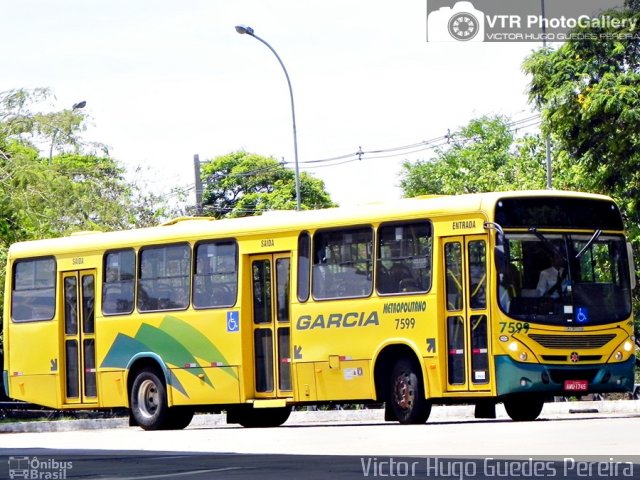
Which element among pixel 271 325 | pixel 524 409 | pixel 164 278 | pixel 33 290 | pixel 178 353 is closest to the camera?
pixel 524 409

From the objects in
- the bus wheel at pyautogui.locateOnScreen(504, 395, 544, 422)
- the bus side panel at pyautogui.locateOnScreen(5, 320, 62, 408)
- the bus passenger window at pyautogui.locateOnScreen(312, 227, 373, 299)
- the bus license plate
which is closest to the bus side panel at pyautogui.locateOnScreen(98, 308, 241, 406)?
the bus side panel at pyautogui.locateOnScreen(5, 320, 62, 408)

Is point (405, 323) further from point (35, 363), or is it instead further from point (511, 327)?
point (35, 363)

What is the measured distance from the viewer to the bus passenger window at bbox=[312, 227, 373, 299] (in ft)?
75.7

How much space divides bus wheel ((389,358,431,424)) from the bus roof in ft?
6.86

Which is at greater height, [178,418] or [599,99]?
[599,99]

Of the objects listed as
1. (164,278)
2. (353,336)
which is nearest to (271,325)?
(353,336)

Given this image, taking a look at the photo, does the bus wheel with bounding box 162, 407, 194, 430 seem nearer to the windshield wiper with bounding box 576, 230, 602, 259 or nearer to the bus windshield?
the bus windshield

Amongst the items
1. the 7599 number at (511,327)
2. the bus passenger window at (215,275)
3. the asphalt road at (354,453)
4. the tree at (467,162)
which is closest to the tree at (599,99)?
the bus passenger window at (215,275)

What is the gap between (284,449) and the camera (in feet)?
55.0

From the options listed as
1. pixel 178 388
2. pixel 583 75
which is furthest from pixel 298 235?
pixel 583 75

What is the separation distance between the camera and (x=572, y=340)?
21.7m

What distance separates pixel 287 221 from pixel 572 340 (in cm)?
488

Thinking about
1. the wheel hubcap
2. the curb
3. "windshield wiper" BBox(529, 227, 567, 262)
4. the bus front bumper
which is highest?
"windshield wiper" BBox(529, 227, 567, 262)

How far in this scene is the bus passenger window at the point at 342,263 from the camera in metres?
23.1
